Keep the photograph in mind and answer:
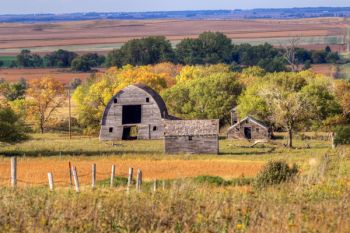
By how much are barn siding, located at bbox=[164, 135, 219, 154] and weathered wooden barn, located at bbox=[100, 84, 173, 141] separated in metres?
11.7

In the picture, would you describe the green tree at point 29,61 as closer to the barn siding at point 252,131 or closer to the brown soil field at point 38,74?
the brown soil field at point 38,74

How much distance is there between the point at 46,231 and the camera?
9336mm

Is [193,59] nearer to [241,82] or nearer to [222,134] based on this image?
[241,82]

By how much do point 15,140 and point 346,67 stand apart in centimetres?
10352

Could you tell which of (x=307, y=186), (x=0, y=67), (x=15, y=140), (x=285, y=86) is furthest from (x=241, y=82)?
(x=0, y=67)

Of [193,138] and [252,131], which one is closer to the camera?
[193,138]

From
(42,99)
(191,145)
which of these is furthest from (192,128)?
(42,99)

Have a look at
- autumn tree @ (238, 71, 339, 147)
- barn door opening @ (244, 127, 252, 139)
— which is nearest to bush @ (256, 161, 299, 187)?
autumn tree @ (238, 71, 339, 147)

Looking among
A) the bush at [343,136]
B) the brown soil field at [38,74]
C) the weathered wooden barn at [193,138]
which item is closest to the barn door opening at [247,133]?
the bush at [343,136]

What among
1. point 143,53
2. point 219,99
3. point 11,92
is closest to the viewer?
point 219,99

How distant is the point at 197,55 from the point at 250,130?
270 feet

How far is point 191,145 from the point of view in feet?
157

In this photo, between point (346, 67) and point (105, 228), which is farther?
point (346, 67)

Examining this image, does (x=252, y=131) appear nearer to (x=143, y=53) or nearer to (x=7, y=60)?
(x=143, y=53)
